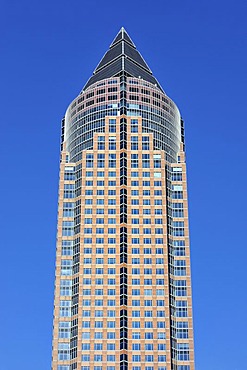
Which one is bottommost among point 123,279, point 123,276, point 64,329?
point 64,329

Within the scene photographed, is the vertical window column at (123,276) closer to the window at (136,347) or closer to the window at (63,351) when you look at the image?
the window at (136,347)

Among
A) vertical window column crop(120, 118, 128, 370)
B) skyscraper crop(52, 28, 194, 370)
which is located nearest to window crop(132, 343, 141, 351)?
skyscraper crop(52, 28, 194, 370)

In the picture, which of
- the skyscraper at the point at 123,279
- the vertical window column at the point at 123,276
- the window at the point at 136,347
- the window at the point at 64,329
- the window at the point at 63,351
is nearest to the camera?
the vertical window column at the point at 123,276

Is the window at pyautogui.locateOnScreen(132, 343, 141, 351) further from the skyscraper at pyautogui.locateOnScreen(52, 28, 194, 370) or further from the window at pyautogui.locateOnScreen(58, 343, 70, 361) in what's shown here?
the window at pyautogui.locateOnScreen(58, 343, 70, 361)

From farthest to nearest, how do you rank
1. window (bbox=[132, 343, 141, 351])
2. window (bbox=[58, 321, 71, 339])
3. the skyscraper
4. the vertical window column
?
window (bbox=[58, 321, 71, 339]), the skyscraper, window (bbox=[132, 343, 141, 351]), the vertical window column

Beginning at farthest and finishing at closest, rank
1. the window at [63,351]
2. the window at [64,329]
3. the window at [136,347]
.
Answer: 1. the window at [64,329]
2. the window at [63,351]
3. the window at [136,347]

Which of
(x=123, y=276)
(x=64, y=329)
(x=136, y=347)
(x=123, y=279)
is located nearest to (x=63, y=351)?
(x=64, y=329)

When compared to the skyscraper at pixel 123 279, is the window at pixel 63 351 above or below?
below

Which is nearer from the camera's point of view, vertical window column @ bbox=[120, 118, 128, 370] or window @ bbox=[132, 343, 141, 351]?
vertical window column @ bbox=[120, 118, 128, 370]

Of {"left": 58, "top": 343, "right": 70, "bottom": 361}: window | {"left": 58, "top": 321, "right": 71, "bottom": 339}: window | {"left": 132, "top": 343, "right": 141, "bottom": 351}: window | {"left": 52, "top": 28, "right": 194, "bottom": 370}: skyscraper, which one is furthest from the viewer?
{"left": 58, "top": 321, "right": 71, "bottom": 339}: window

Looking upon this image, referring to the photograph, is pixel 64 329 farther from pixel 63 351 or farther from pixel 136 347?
pixel 136 347

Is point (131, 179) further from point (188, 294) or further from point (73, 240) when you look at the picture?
point (188, 294)

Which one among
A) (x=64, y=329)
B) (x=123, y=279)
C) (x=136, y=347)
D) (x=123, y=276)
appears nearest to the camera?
(x=136, y=347)

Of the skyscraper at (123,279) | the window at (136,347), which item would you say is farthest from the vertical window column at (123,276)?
the window at (136,347)
